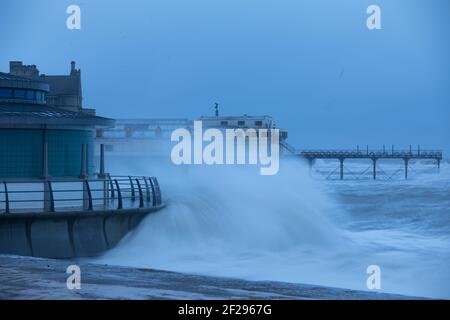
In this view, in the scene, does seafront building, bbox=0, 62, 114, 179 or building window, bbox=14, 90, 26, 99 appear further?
building window, bbox=14, 90, 26, 99

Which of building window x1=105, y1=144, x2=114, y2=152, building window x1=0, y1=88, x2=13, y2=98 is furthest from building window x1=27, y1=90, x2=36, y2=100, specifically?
building window x1=105, y1=144, x2=114, y2=152

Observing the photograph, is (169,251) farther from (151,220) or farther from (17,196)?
(17,196)

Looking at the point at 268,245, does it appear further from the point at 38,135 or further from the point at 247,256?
the point at 38,135

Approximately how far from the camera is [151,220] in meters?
15.6

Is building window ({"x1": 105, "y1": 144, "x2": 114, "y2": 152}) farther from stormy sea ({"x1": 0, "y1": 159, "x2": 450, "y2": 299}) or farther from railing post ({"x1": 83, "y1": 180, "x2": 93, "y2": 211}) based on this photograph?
railing post ({"x1": 83, "y1": 180, "x2": 93, "y2": 211})

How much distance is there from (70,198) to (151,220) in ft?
5.76

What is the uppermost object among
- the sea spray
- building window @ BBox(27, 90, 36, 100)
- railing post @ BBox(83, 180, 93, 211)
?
building window @ BBox(27, 90, 36, 100)

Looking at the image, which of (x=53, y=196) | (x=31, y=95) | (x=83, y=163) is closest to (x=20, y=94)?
(x=31, y=95)

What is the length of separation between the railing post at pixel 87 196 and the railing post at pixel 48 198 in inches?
24.5

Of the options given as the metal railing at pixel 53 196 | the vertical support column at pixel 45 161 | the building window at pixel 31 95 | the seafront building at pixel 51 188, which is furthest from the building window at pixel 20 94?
the metal railing at pixel 53 196

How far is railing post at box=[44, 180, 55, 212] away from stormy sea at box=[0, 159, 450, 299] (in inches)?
46.9

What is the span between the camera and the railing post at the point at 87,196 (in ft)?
46.3

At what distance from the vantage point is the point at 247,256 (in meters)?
15.4

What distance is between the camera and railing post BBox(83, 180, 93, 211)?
14.1 meters
